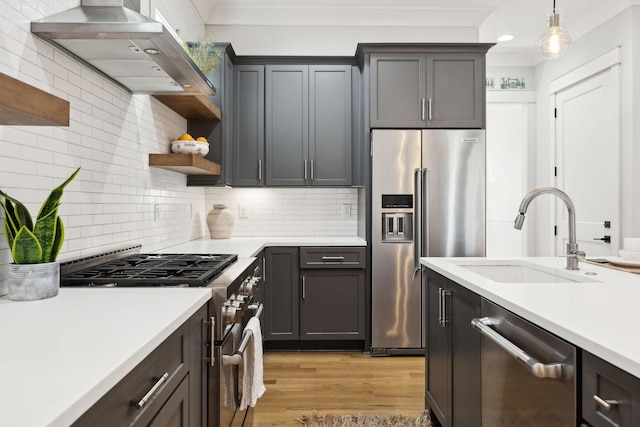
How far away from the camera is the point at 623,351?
0.82 m

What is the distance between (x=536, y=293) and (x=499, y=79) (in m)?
4.31

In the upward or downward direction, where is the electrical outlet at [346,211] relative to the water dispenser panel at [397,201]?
downward

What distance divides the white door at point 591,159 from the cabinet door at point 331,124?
2.37 m

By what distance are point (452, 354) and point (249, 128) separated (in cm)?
261

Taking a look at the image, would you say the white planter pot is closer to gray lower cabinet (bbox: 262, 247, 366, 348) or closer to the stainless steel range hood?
the stainless steel range hood

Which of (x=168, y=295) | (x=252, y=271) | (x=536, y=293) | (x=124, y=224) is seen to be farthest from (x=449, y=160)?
(x=168, y=295)

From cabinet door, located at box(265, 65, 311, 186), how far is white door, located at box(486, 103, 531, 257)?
8.36 feet

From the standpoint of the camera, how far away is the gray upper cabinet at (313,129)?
3.73 meters

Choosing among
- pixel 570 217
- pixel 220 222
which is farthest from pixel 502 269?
pixel 220 222

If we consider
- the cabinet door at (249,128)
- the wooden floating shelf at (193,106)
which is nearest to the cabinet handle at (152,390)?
the wooden floating shelf at (193,106)

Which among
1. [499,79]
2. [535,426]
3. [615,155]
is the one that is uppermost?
[499,79]

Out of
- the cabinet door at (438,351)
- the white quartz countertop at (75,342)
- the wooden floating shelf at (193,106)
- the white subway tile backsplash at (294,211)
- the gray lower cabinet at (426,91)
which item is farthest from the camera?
the white subway tile backsplash at (294,211)

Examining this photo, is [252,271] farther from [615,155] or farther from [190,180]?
[615,155]

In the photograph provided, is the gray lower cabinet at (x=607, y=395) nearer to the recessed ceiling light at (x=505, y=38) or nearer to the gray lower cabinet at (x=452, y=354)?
the gray lower cabinet at (x=452, y=354)
